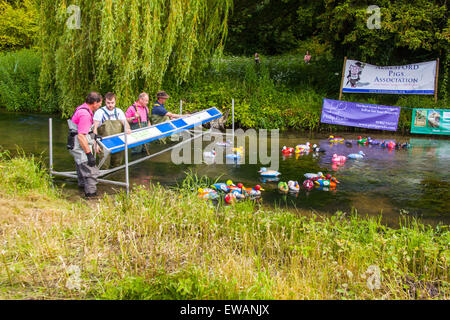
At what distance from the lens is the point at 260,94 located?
18.7m

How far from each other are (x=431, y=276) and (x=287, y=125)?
42.8ft

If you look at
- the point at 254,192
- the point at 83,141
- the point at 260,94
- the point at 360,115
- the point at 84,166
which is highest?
the point at 260,94

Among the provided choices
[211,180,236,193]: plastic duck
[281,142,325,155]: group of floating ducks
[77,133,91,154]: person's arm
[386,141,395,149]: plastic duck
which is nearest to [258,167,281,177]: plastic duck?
[211,180,236,193]: plastic duck

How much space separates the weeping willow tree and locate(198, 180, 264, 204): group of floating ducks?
22.0 feet

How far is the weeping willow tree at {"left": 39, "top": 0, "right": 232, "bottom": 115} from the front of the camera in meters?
13.3

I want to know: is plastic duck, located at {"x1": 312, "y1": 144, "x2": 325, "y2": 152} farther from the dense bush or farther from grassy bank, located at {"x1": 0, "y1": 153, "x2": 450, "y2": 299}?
the dense bush

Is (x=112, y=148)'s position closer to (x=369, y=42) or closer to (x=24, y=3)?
(x=369, y=42)

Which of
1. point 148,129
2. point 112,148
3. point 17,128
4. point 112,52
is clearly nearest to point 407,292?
point 112,148

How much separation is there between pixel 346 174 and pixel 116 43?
8.33 meters

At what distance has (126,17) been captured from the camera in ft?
43.8

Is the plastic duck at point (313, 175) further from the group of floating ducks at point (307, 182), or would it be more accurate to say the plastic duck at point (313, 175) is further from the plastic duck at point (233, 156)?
the plastic duck at point (233, 156)

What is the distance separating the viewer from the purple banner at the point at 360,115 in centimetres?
1683

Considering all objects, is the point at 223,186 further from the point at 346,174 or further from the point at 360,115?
the point at 360,115
